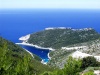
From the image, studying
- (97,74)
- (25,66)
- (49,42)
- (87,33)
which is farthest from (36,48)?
(25,66)

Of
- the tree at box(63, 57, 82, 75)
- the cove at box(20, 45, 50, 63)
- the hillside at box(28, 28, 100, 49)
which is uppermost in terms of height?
the hillside at box(28, 28, 100, 49)

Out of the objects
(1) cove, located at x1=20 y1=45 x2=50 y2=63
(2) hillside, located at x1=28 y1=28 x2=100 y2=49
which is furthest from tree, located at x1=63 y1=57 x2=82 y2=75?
(2) hillside, located at x1=28 y1=28 x2=100 y2=49

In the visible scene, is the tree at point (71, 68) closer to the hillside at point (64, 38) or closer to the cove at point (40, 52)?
the cove at point (40, 52)

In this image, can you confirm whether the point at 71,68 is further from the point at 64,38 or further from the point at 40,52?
the point at 64,38

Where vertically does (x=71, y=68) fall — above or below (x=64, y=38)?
below

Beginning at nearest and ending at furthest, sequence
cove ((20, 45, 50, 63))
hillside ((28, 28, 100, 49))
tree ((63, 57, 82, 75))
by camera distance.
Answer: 1. tree ((63, 57, 82, 75))
2. cove ((20, 45, 50, 63))
3. hillside ((28, 28, 100, 49))

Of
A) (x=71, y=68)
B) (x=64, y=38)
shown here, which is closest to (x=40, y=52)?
(x=64, y=38)

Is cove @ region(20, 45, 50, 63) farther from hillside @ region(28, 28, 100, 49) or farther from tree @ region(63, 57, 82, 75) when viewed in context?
tree @ region(63, 57, 82, 75)

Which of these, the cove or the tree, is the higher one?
the cove

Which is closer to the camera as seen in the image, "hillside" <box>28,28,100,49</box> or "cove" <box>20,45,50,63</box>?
"cove" <box>20,45,50,63</box>

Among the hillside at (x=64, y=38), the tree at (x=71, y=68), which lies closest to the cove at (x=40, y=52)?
the hillside at (x=64, y=38)

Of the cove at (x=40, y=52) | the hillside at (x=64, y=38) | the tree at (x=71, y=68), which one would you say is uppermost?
the hillside at (x=64, y=38)

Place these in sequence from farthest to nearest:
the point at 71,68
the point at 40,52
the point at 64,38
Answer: the point at 64,38, the point at 40,52, the point at 71,68
